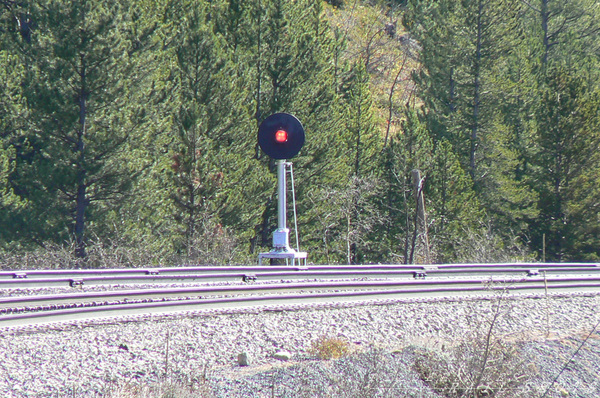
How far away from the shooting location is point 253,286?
901 centimetres

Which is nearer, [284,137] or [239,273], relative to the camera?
[239,273]

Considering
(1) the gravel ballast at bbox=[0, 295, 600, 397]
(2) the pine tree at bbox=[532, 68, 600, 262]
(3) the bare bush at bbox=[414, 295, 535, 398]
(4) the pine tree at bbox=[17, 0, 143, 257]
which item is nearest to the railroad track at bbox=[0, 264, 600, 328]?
(1) the gravel ballast at bbox=[0, 295, 600, 397]

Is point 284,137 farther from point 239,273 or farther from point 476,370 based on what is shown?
point 476,370

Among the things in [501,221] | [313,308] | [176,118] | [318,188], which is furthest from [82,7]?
[501,221]

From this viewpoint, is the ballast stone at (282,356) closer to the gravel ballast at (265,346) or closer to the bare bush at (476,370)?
the gravel ballast at (265,346)

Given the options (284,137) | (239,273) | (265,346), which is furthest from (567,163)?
(265,346)

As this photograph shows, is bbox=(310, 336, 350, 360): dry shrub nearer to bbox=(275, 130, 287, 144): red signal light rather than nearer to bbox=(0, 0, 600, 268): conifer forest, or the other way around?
bbox=(275, 130, 287, 144): red signal light

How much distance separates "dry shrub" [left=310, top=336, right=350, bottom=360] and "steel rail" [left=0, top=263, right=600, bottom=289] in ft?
9.93

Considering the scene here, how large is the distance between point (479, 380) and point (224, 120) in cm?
2667

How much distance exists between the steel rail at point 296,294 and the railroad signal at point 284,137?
11.6ft

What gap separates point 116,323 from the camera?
7281 millimetres

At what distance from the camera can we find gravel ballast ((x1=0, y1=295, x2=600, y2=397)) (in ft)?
19.9

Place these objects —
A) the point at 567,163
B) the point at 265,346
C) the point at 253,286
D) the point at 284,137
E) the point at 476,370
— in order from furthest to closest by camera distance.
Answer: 1. the point at 567,163
2. the point at 284,137
3. the point at 253,286
4. the point at 265,346
5. the point at 476,370

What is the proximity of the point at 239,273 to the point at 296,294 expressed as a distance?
5.71 ft
